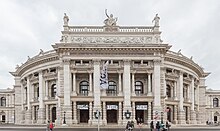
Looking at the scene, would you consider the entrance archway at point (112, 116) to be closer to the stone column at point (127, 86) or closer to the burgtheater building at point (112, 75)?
the burgtheater building at point (112, 75)

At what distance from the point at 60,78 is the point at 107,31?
14.0m

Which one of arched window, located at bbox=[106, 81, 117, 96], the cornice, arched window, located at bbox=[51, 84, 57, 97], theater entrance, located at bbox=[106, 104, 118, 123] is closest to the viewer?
theater entrance, located at bbox=[106, 104, 118, 123]

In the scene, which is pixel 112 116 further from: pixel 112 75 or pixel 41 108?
pixel 41 108

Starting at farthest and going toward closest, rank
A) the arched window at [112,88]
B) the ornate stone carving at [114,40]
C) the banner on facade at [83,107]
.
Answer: the arched window at [112,88] < the ornate stone carving at [114,40] < the banner on facade at [83,107]

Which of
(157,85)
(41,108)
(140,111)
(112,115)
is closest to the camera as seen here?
(157,85)

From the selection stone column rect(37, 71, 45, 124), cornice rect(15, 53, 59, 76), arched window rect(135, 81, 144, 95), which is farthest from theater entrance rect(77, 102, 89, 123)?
cornice rect(15, 53, 59, 76)

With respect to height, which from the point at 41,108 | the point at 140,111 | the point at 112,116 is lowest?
the point at 112,116

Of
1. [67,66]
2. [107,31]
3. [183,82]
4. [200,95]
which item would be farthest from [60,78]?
[200,95]

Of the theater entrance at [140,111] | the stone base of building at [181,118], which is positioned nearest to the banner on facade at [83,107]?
the theater entrance at [140,111]

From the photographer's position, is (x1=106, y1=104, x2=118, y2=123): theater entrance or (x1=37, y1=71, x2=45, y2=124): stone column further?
(x1=37, y1=71, x2=45, y2=124): stone column

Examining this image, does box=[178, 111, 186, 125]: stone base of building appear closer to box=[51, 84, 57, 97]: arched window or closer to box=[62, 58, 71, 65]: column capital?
box=[62, 58, 71, 65]: column capital

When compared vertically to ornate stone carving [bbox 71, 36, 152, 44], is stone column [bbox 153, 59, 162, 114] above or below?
below

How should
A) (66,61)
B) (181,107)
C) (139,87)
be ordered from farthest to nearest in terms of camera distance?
(181,107)
(139,87)
(66,61)

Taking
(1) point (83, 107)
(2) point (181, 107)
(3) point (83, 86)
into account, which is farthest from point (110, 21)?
(2) point (181, 107)
